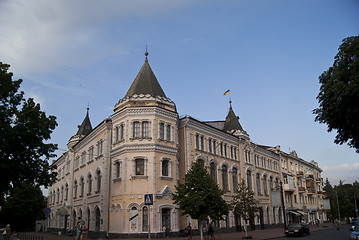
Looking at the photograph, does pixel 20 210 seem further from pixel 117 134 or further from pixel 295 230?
pixel 295 230

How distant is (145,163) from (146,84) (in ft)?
29.4

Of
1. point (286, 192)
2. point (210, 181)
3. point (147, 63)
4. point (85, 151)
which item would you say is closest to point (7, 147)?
point (210, 181)

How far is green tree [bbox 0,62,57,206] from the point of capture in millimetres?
22031

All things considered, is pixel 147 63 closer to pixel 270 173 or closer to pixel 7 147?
pixel 7 147

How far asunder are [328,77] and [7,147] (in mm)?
23492

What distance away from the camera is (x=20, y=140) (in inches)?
893

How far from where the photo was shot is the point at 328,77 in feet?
70.1

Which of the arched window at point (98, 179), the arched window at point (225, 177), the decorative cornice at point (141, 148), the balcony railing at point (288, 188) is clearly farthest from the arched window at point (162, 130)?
the balcony railing at point (288, 188)

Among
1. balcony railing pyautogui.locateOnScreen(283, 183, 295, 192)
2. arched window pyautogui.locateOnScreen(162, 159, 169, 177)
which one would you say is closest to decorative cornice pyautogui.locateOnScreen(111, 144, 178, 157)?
arched window pyautogui.locateOnScreen(162, 159, 169, 177)

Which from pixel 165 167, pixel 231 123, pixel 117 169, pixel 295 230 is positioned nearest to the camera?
pixel 165 167

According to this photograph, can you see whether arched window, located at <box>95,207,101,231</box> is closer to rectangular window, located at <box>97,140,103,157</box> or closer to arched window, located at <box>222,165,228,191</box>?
rectangular window, located at <box>97,140,103,157</box>

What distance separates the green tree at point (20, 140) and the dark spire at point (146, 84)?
11221mm

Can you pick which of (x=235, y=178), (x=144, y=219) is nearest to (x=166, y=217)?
(x=144, y=219)

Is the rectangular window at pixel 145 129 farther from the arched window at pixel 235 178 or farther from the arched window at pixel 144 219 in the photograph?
the arched window at pixel 235 178
